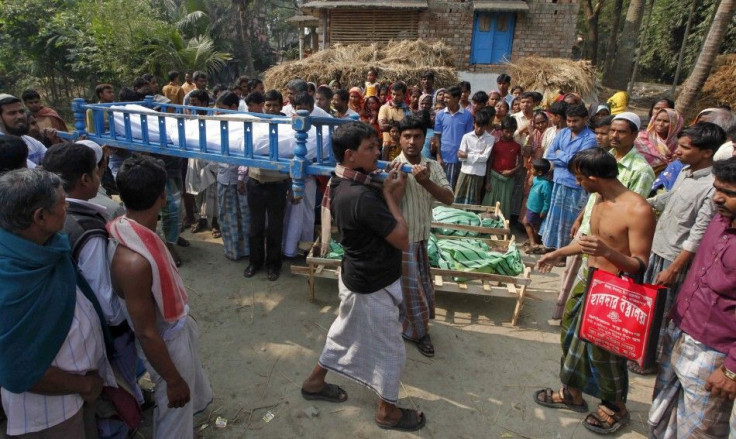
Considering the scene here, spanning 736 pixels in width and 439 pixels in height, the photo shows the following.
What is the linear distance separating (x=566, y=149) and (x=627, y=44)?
11282 mm

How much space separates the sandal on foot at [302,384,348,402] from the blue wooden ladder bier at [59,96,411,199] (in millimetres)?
1433

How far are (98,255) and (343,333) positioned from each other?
1.37m

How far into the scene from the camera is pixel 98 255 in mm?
1975

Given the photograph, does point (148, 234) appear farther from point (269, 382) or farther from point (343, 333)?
point (269, 382)

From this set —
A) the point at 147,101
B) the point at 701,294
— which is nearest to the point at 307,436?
the point at 701,294

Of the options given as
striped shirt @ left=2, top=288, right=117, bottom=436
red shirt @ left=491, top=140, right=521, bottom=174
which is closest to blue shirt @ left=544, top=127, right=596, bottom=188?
red shirt @ left=491, top=140, right=521, bottom=174

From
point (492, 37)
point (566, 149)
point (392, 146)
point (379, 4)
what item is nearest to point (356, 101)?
point (392, 146)

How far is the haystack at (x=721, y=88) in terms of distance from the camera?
10172 millimetres

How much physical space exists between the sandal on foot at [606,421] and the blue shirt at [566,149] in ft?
8.53

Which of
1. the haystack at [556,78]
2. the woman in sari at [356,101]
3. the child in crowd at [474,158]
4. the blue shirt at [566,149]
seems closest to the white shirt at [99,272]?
the blue shirt at [566,149]

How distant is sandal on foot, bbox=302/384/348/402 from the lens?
2.95 m

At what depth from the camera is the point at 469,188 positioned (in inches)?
236

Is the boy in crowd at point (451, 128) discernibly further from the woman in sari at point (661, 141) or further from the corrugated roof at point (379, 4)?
the corrugated roof at point (379, 4)

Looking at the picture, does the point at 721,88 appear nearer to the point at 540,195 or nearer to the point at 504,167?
the point at 504,167
